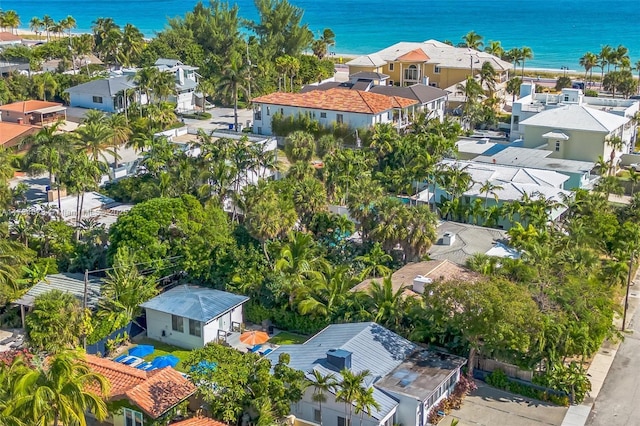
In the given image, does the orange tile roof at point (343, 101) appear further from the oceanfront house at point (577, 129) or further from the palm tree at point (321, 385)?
the palm tree at point (321, 385)

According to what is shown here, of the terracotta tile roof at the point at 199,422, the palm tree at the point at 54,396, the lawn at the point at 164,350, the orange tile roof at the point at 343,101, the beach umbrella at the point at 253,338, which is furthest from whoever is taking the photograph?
the orange tile roof at the point at 343,101

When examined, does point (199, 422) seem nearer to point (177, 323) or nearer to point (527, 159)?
point (177, 323)

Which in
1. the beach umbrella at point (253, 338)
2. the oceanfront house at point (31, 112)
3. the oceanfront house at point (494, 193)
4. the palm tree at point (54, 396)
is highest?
the oceanfront house at point (31, 112)

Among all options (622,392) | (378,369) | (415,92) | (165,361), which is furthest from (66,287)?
(415,92)

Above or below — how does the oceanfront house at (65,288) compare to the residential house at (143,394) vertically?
above

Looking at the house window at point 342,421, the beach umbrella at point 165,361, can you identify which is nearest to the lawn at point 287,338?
the beach umbrella at point 165,361
